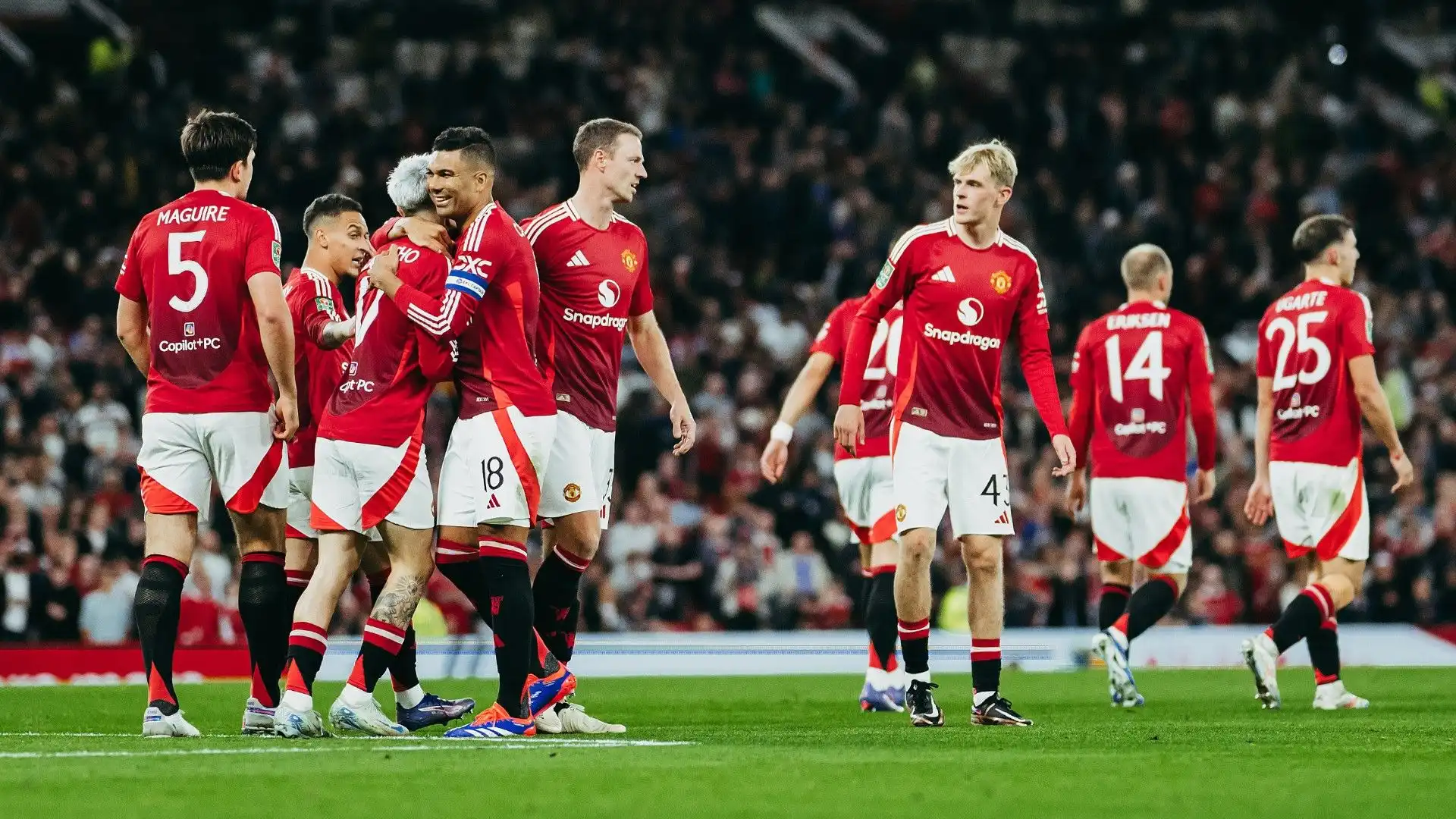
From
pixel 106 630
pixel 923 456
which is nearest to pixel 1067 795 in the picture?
pixel 923 456

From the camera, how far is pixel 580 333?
8.80 m

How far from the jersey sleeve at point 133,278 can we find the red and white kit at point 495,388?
1489 millimetres

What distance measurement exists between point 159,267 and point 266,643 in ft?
5.58

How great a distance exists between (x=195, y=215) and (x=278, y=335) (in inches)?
26.7

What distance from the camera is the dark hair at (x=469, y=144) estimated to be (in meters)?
8.08

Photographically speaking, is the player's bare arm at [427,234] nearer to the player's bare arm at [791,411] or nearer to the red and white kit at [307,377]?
the red and white kit at [307,377]

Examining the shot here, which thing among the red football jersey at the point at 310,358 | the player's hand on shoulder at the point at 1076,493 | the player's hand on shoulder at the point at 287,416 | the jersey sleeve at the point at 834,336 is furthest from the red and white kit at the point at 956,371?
the player's hand on shoulder at the point at 287,416

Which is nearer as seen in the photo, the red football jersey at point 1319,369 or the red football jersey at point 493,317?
the red football jersey at point 493,317

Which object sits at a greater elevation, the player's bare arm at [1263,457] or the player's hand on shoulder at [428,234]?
the player's hand on shoulder at [428,234]

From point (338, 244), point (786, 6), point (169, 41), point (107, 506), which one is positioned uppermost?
point (786, 6)

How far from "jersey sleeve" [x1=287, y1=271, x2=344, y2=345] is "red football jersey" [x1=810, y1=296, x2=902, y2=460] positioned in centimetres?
334

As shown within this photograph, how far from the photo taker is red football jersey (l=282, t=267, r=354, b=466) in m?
9.12

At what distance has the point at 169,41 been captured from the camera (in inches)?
968

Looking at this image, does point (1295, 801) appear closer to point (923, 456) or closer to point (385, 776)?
point (385, 776)
